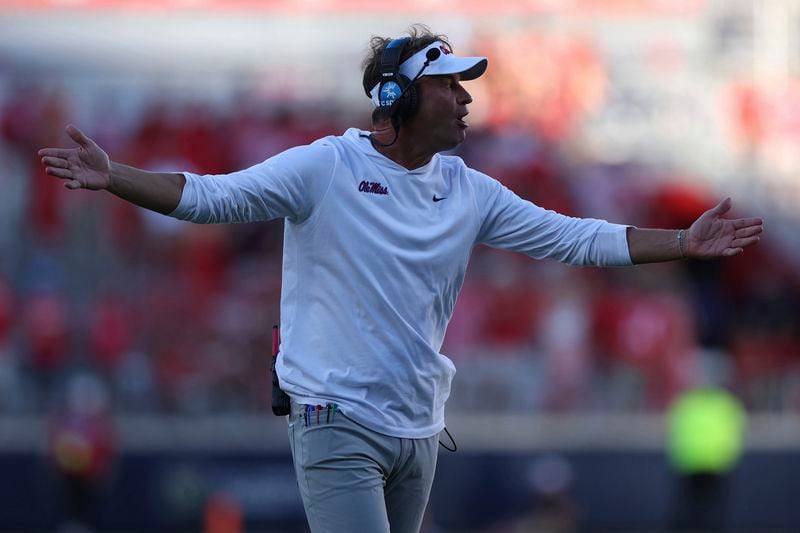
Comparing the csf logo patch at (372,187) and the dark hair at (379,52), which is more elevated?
the dark hair at (379,52)

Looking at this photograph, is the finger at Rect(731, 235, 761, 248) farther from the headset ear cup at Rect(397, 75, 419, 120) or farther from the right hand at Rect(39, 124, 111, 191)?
the right hand at Rect(39, 124, 111, 191)

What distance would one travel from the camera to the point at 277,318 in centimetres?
1307

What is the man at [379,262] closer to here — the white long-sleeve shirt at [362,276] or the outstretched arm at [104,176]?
the white long-sleeve shirt at [362,276]

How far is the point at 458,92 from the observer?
4.45 meters

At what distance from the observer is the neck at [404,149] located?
443 cm

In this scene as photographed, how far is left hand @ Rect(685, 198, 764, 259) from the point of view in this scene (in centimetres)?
445

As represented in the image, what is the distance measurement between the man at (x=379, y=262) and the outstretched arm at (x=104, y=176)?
105mm

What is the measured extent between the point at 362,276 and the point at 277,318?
8.85 m

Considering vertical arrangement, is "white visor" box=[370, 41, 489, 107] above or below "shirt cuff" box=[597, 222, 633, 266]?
above

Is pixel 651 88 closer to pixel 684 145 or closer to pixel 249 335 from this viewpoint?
pixel 684 145

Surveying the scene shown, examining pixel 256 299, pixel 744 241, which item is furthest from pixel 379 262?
pixel 256 299

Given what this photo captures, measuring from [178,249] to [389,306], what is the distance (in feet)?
32.0

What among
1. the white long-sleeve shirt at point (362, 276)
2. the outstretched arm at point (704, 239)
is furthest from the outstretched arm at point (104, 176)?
the outstretched arm at point (704, 239)

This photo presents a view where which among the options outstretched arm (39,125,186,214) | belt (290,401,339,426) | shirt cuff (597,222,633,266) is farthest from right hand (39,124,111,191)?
shirt cuff (597,222,633,266)
